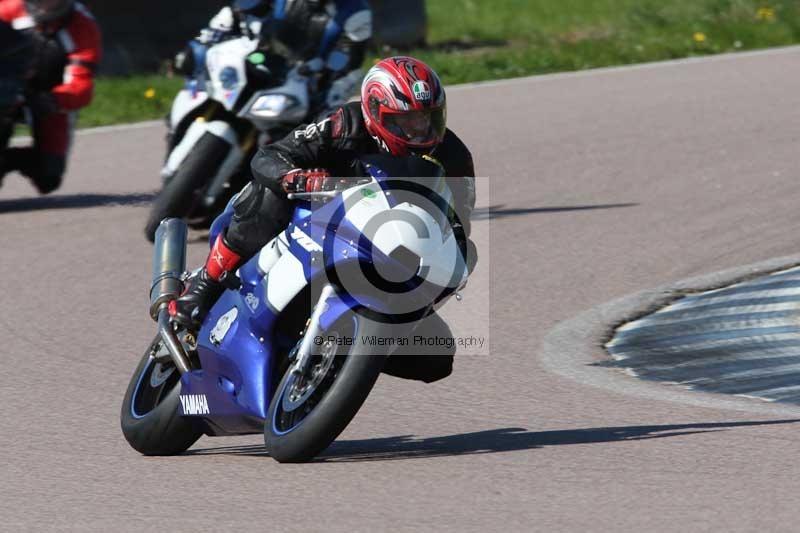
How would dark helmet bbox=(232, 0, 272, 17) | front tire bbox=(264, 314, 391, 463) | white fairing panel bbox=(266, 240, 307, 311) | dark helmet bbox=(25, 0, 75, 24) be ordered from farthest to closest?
dark helmet bbox=(25, 0, 75, 24) → dark helmet bbox=(232, 0, 272, 17) → white fairing panel bbox=(266, 240, 307, 311) → front tire bbox=(264, 314, 391, 463)

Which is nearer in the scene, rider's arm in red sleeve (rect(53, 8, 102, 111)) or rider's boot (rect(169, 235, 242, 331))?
rider's boot (rect(169, 235, 242, 331))

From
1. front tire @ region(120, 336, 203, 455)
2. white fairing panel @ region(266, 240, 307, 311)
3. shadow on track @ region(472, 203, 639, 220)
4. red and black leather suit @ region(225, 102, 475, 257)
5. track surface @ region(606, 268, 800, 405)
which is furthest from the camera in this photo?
shadow on track @ region(472, 203, 639, 220)

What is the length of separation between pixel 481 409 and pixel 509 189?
5.14 meters

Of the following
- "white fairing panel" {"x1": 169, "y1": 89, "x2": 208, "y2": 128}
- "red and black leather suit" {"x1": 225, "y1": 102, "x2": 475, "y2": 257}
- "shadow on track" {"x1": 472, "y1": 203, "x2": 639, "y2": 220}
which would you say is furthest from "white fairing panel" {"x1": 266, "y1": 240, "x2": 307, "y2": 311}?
"shadow on track" {"x1": 472, "y1": 203, "x2": 639, "y2": 220}

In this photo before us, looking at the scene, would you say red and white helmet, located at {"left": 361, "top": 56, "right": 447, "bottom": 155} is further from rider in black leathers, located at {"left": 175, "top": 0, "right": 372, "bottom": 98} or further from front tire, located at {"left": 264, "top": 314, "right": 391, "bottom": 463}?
rider in black leathers, located at {"left": 175, "top": 0, "right": 372, "bottom": 98}

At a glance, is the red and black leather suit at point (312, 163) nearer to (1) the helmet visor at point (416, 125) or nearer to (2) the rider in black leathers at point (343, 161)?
(2) the rider in black leathers at point (343, 161)

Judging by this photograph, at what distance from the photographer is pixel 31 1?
1164 centimetres

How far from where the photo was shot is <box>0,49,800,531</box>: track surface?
516 centimetres

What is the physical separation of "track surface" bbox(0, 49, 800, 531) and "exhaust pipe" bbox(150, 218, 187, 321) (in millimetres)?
550

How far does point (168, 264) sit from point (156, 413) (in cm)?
56

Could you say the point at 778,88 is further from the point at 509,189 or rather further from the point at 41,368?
the point at 41,368

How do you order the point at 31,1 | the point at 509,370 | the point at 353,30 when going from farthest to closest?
the point at 31,1, the point at 353,30, the point at 509,370

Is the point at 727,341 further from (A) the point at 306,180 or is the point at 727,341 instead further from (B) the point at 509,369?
(A) the point at 306,180

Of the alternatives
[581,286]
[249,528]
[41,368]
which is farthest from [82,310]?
[249,528]
